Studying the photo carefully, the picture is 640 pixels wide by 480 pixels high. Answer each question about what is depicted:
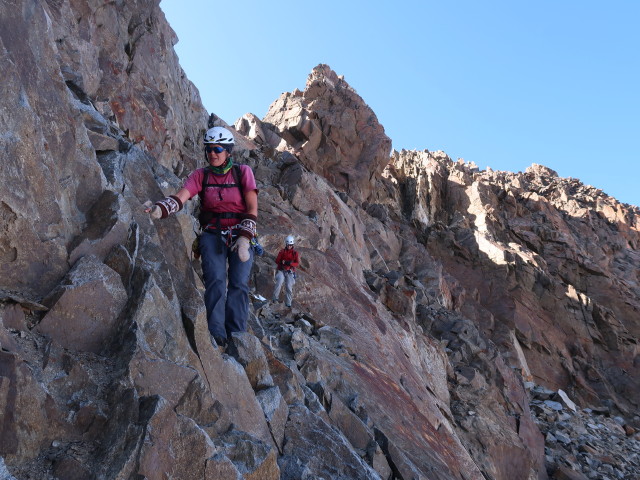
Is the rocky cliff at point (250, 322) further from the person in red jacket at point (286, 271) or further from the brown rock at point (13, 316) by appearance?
the person in red jacket at point (286, 271)

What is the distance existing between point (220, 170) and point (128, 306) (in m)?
2.70

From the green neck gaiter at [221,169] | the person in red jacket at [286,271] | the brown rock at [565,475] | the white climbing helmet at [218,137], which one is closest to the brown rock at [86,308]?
the green neck gaiter at [221,169]

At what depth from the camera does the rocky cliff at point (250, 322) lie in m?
4.39

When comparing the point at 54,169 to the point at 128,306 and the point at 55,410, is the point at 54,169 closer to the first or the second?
the point at 128,306

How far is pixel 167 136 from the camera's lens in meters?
22.1

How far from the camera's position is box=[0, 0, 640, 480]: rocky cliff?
4.39m

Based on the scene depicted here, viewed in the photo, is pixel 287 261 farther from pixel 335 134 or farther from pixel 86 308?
pixel 335 134

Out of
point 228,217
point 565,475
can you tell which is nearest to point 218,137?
point 228,217

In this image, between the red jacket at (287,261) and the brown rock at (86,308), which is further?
the red jacket at (287,261)

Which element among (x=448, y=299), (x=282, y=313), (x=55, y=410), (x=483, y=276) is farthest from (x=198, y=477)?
(x=483, y=276)

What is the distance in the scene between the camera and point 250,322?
9.14m

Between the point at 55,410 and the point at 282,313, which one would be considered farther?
the point at 282,313

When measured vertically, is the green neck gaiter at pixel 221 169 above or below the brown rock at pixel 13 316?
above

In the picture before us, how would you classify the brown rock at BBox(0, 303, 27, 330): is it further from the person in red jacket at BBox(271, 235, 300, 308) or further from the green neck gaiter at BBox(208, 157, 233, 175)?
the person in red jacket at BBox(271, 235, 300, 308)
